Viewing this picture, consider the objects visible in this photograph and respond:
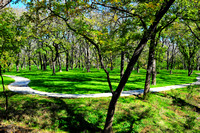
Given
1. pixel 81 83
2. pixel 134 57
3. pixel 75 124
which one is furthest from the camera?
pixel 81 83

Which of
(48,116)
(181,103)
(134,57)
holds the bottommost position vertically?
(181,103)

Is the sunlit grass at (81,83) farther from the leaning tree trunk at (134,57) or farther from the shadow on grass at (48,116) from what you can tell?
the leaning tree trunk at (134,57)

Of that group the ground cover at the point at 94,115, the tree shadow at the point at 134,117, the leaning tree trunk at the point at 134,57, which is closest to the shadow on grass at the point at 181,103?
the ground cover at the point at 94,115

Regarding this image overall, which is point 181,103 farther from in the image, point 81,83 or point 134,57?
point 81,83

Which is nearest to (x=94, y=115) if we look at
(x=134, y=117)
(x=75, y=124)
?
(x=75, y=124)

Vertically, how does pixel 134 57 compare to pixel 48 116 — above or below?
above

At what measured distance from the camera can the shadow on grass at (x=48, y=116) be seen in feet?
21.3

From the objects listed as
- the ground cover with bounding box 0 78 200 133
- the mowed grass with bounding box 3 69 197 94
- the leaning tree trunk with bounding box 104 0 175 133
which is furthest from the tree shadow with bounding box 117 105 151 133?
the mowed grass with bounding box 3 69 197 94

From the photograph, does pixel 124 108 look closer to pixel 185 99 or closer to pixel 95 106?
pixel 95 106

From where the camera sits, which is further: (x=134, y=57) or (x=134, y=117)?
(x=134, y=117)

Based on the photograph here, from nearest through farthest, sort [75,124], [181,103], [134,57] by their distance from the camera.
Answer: [134,57]
[75,124]
[181,103]

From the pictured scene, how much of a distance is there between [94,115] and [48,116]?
2.77 m

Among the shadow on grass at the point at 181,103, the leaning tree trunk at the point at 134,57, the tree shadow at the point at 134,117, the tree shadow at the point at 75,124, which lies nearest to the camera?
the leaning tree trunk at the point at 134,57

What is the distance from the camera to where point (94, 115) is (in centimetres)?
767
